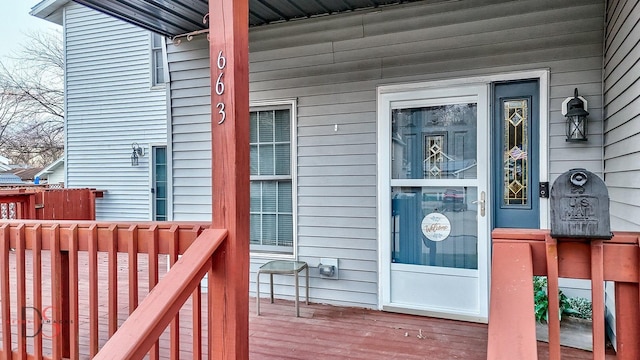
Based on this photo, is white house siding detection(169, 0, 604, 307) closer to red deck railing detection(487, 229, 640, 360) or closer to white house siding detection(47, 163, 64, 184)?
red deck railing detection(487, 229, 640, 360)

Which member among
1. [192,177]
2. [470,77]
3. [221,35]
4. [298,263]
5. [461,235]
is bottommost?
[298,263]

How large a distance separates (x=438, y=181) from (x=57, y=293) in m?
2.70

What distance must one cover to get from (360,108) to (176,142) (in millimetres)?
2040

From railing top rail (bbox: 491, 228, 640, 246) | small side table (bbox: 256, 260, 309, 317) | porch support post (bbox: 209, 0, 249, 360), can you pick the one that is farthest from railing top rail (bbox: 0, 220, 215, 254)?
small side table (bbox: 256, 260, 309, 317)

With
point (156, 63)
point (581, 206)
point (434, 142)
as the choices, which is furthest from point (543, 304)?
point (156, 63)

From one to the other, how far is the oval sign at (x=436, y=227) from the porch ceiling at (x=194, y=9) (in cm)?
180

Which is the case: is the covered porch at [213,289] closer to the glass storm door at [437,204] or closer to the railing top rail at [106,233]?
the railing top rail at [106,233]

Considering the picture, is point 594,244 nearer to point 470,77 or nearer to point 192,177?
point 470,77

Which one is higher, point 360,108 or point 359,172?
point 360,108

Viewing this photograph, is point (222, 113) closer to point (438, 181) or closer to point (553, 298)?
point (553, 298)

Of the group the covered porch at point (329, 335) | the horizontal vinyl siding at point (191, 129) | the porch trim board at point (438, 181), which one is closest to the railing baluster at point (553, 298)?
the covered porch at point (329, 335)

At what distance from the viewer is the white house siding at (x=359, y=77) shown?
2.91m

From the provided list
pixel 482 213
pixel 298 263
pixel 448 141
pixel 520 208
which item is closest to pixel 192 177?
pixel 298 263

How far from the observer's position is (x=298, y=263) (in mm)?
3654
